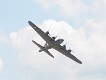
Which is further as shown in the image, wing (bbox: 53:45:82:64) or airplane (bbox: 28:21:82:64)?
wing (bbox: 53:45:82:64)

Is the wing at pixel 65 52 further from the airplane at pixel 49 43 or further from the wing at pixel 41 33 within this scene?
→ the wing at pixel 41 33

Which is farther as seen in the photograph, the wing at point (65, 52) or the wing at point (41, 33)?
Answer: the wing at point (65, 52)

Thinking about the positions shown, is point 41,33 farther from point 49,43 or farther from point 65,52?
point 65,52

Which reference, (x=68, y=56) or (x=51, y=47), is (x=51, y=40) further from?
(x=68, y=56)

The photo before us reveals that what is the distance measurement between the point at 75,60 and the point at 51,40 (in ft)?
69.4

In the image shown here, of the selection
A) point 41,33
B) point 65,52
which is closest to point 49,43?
point 41,33

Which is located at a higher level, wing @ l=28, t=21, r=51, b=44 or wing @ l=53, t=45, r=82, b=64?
wing @ l=53, t=45, r=82, b=64

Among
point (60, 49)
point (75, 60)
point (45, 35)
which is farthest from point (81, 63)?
point (45, 35)

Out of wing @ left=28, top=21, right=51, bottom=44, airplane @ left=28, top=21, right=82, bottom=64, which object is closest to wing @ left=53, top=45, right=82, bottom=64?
airplane @ left=28, top=21, right=82, bottom=64

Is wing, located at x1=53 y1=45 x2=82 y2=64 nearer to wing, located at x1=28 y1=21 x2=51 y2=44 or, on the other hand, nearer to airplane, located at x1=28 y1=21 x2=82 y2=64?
airplane, located at x1=28 y1=21 x2=82 y2=64

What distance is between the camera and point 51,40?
5728 inches

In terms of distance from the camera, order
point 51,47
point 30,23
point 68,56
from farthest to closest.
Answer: point 68,56
point 51,47
point 30,23

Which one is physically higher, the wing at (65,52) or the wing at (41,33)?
the wing at (65,52)

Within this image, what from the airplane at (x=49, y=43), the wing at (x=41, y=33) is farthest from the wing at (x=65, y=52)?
the wing at (x=41, y=33)
